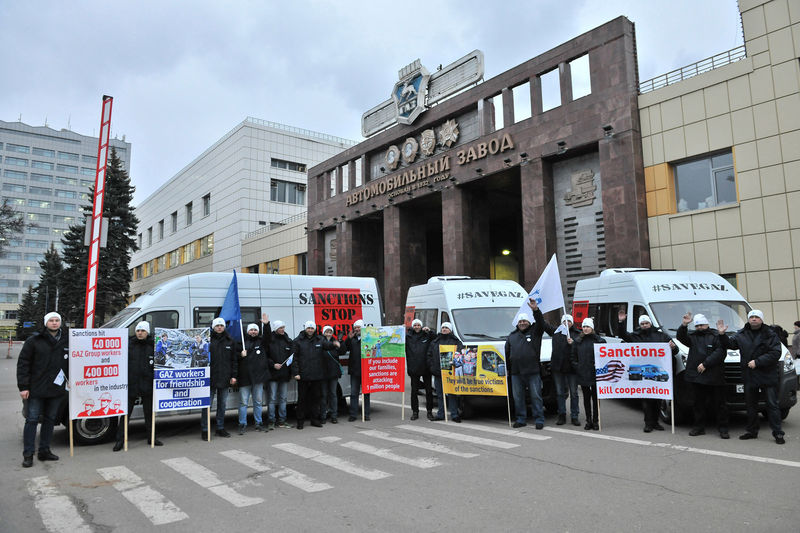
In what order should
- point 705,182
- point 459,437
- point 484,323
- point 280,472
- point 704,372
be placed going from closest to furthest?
1. point 280,472
2. point 704,372
3. point 459,437
4. point 484,323
5. point 705,182

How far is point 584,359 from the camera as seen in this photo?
30.4ft

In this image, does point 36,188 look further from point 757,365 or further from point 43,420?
point 757,365

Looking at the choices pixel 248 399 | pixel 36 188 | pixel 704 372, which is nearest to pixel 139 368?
pixel 248 399

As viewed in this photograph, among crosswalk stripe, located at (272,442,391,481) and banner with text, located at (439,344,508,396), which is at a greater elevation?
banner with text, located at (439,344,508,396)

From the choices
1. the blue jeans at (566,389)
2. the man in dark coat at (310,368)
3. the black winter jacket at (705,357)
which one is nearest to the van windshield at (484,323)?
the blue jeans at (566,389)

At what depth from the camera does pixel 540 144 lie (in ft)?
73.6

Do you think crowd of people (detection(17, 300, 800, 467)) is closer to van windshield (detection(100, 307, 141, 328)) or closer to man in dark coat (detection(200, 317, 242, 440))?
man in dark coat (detection(200, 317, 242, 440))

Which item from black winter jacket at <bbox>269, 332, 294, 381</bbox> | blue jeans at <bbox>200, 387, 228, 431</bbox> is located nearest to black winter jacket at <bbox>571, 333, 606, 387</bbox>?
black winter jacket at <bbox>269, 332, 294, 381</bbox>

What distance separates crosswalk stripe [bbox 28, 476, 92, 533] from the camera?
4871 millimetres

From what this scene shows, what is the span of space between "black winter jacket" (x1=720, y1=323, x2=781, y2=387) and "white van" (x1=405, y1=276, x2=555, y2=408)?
3052 mm

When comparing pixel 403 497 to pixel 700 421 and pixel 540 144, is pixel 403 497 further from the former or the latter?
pixel 540 144

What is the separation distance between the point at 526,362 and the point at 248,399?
16.0ft

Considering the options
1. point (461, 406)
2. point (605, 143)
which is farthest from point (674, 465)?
point (605, 143)

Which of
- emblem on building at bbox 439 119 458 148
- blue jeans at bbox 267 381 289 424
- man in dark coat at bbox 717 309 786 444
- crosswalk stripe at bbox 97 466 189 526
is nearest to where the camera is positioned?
crosswalk stripe at bbox 97 466 189 526
